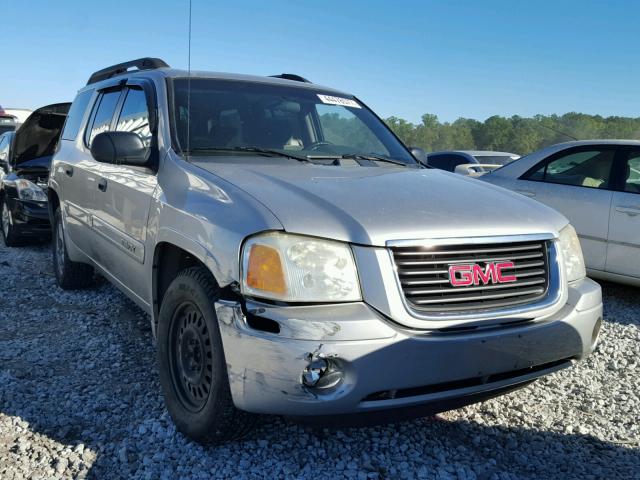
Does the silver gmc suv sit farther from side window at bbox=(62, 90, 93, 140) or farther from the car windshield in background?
the car windshield in background

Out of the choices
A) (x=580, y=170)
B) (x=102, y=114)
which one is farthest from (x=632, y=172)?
(x=102, y=114)

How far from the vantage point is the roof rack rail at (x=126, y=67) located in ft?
15.2

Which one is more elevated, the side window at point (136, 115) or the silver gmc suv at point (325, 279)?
the side window at point (136, 115)

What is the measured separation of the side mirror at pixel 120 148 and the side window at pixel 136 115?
0.69 feet

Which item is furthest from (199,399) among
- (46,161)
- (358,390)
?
(46,161)

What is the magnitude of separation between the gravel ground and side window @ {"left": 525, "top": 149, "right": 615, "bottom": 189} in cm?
207

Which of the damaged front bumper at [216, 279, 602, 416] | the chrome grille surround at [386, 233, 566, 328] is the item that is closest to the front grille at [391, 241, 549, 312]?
the chrome grille surround at [386, 233, 566, 328]

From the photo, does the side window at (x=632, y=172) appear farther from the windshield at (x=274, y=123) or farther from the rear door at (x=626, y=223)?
the windshield at (x=274, y=123)

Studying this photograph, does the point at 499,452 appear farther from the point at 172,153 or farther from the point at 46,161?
the point at 46,161

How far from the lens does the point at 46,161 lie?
7.77 m

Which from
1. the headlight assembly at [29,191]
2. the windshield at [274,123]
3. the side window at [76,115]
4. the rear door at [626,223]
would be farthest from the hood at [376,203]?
the headlight assembly at [29,191]

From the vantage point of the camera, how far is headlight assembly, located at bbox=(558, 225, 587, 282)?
2920mm

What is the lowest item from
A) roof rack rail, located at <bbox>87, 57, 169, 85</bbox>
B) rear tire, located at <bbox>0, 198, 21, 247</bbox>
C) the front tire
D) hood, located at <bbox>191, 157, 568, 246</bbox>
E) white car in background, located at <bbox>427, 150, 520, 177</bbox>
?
rear tire, located at <bbox>0, 198, 21, 247</bbox>

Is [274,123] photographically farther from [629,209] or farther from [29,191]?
[29,191]
